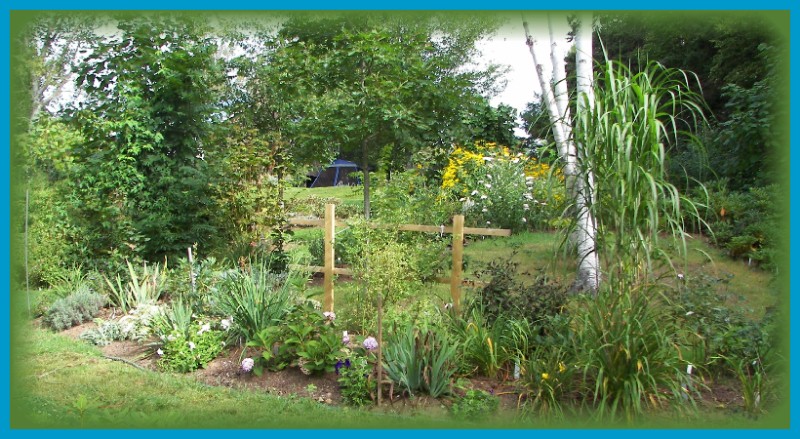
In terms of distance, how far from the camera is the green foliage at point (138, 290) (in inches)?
223

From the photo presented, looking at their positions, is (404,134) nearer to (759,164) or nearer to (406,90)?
(406,90)

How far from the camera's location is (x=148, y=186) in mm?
6586

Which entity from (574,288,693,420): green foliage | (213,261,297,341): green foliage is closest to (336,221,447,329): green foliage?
(213,261,297,341): green foliage

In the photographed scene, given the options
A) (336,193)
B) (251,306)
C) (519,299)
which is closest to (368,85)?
(251,306)

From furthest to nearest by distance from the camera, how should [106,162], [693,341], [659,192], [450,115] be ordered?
[450,115] < [106,162] < [693,341] < [659,192]

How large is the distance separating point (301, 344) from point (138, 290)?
8.02 ft

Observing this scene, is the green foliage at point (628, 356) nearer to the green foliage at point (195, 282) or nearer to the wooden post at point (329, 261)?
the wooden post at point (329, 261)

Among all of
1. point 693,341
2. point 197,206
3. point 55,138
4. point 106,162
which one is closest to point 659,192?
point 693,341

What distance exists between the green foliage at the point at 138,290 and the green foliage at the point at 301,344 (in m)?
1.86

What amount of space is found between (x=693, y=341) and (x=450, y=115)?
3.88m

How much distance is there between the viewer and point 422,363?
3707mm

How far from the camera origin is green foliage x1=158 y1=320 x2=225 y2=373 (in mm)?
4371

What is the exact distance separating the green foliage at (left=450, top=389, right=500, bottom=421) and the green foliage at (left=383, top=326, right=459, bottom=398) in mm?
168

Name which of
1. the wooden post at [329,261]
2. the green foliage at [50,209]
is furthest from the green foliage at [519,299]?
the green foliage at [50,209]
